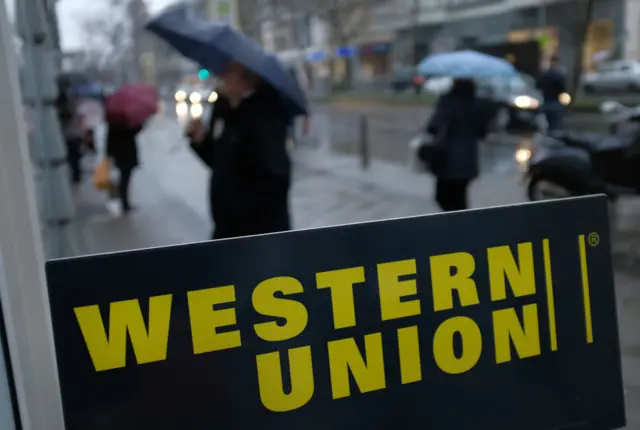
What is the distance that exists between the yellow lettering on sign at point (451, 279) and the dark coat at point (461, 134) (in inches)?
161

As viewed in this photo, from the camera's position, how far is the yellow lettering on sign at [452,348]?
1.72 m

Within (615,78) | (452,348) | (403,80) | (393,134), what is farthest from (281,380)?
(403,80)

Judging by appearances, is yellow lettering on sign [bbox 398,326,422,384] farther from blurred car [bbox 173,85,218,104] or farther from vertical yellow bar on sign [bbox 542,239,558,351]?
blurred car [bbox 173,85,218,104]

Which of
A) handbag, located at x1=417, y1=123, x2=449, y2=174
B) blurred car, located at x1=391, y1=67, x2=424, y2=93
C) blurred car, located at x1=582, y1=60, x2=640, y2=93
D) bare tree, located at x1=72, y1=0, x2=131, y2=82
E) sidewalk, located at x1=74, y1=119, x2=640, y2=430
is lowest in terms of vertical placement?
sidewalk, located at x1=74, y1=119, x2=640, y2=430

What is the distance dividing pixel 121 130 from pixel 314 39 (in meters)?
27.7

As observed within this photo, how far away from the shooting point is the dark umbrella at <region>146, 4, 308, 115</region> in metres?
3.29

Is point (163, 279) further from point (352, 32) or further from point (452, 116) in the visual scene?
point (352, 32)

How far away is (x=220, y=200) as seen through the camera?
3.37 metres

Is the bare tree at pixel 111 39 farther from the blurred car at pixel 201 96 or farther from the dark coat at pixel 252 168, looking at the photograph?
the dark coat at pixel 252 168

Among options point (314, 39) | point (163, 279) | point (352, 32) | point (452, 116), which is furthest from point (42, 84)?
point (314, 39)

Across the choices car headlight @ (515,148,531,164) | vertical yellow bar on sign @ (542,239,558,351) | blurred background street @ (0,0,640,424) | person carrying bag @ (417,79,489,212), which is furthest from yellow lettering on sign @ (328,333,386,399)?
car headlight @ (515,148,531,164)

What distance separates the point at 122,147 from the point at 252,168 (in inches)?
219

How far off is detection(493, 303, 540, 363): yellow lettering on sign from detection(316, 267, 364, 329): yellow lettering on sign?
0.36 meters

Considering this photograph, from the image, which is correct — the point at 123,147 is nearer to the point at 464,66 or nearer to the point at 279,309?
the point at 464,66
